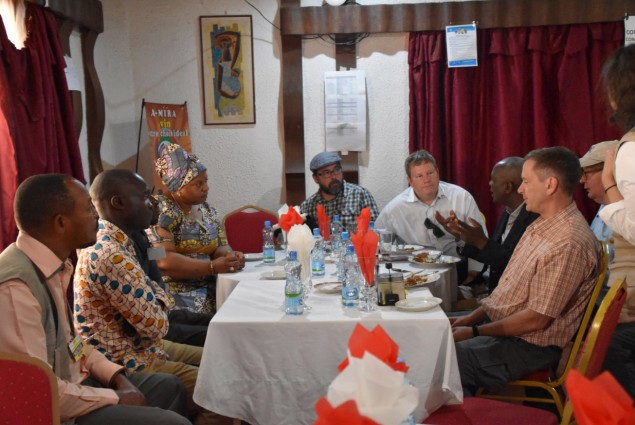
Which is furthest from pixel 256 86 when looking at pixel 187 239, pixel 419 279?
pixel 419 279

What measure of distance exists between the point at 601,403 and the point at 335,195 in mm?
3543

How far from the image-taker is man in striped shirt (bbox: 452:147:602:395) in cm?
214

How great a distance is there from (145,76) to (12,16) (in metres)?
1.59

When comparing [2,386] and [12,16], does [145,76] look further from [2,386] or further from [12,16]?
[2,386]

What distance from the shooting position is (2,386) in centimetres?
137

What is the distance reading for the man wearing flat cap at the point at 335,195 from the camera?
13.9 ft

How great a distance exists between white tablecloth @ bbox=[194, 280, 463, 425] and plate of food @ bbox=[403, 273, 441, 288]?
1.36 feet

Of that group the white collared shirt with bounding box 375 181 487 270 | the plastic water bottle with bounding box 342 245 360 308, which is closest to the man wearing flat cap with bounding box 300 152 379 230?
the white collared shirt with bounding box 375 181 487 270

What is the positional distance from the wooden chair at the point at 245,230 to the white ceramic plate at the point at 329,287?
75.1 inches

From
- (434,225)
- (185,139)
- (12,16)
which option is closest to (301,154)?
(185,139)

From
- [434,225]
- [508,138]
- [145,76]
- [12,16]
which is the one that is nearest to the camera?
[12,16]

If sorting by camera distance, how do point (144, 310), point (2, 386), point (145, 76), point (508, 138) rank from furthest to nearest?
point (145, 76), point (508, 138), point (144, 310), point (2, 386)

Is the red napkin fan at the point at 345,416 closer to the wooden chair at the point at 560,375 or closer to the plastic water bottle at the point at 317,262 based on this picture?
the wooden chair at the point at 560,375

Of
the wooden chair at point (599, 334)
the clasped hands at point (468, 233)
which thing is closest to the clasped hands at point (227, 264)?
the clasped hands at point (468, 233)
